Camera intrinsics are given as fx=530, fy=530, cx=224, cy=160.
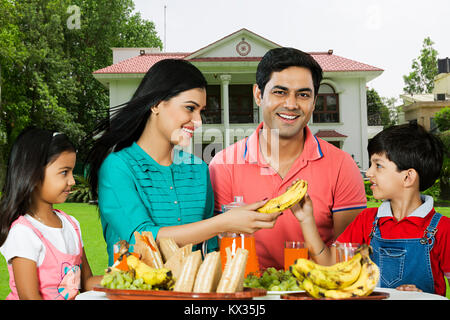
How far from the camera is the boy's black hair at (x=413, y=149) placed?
2137 millimetres

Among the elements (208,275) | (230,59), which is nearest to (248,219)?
(208,275)

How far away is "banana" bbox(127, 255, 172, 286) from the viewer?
132 cm

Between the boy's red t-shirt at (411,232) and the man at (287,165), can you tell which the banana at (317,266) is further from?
the man at (287,165)

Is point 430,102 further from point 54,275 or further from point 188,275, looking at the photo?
point 188,275

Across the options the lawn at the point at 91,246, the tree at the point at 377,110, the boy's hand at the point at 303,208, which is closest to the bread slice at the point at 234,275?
the boy's hand at the point at 303,208

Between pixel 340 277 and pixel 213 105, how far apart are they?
15.3m

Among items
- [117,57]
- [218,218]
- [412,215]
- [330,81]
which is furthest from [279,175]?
[117,57]

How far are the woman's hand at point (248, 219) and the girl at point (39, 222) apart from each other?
2.28ft

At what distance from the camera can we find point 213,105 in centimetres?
1648

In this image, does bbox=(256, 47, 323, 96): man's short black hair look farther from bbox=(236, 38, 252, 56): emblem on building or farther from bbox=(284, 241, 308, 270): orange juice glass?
bbox=(236, 38, 252, 56): emblem on building

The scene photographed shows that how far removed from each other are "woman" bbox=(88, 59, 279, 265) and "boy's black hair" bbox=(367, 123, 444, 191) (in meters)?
0.74

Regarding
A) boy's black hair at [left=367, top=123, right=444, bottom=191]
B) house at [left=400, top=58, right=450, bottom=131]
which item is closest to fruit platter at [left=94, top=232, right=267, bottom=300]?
boy's black hair at [left=367, top=123, right=444, bottom=191]

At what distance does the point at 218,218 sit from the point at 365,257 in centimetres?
50

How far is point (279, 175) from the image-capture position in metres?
2.32
